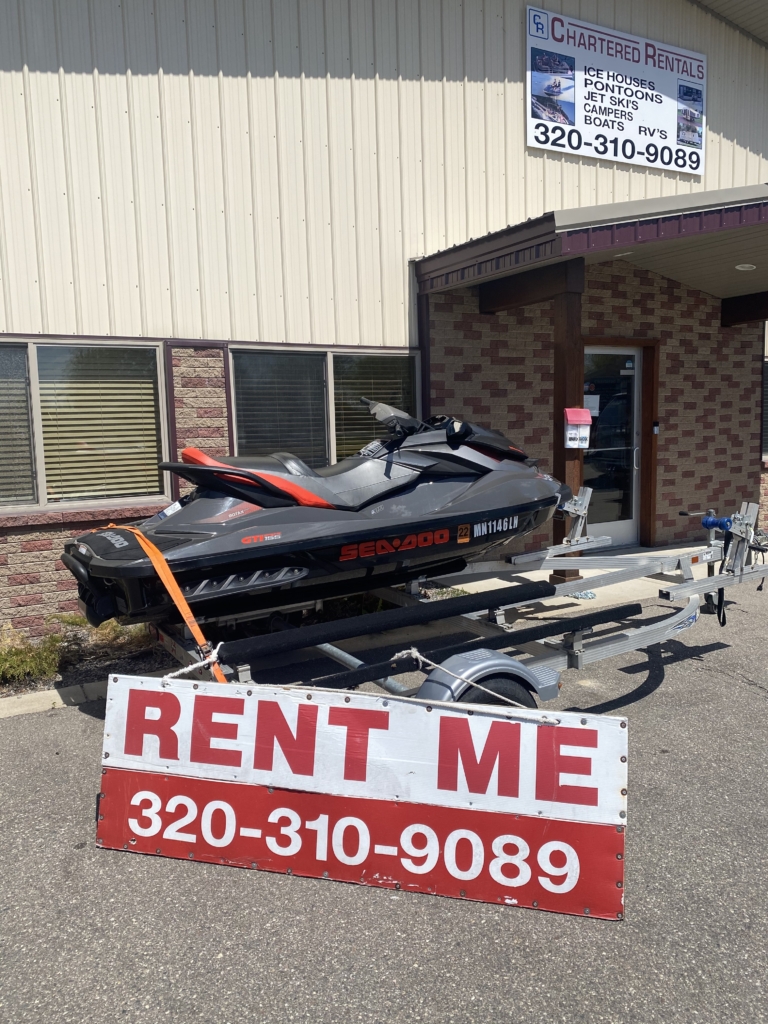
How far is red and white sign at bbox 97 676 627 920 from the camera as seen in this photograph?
2730 mm

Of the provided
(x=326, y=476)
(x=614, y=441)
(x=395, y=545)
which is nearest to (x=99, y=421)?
(x=326, y=476)

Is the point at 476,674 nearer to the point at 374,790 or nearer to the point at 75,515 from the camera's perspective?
the point at 374,790

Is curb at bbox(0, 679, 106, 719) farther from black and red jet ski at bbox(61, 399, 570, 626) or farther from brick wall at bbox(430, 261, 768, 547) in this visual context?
brick wall at bbox(430, 261, 768, 547)

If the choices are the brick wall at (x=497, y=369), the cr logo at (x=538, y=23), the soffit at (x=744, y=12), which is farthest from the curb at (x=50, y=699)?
the soffit at (x=744, y=12)

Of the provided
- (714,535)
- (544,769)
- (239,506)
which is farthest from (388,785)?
(714,535)

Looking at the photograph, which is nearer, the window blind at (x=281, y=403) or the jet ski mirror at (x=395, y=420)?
the jet ski mirror at (x=395, y=420)

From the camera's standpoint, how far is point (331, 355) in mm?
7215

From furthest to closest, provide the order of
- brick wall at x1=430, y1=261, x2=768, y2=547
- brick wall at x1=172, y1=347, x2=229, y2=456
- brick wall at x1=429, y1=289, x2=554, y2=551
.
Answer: brick wall at x1=430, y1=261, x2=768, y2=547
brick wall at x1=429, y1=289, x2=554, y2=551
brick wall at x1=172, y1=347, x2=229, y2=456

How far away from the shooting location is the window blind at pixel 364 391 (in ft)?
24.0

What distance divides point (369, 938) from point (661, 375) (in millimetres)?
7984

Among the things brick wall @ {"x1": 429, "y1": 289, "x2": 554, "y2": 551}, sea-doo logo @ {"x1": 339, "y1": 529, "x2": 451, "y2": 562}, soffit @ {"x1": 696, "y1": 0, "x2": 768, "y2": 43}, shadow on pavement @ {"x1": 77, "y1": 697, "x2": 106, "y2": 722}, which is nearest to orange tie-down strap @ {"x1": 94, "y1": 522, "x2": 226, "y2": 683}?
sea-doo logo @ {"x1": 339, "y1": 529, "x2": 451, "y2": 562}

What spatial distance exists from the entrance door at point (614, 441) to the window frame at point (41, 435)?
4.61 m

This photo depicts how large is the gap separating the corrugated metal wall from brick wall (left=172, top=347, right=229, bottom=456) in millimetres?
228

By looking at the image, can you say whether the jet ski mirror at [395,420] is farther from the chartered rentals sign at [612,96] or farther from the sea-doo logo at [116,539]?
the chartered rentals sign at [612,96]
